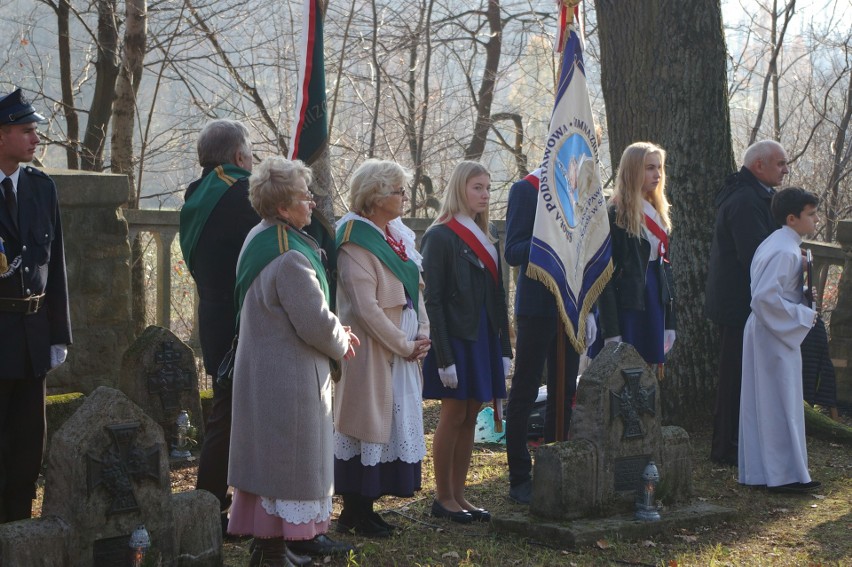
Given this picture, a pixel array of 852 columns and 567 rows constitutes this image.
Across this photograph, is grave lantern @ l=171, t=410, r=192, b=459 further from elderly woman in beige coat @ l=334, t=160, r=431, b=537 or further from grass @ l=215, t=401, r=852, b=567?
elderly woman in beige coat @ l=334, t=160, r=431, b=537

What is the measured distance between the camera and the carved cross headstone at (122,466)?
446 cm

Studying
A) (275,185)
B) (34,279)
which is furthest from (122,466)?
Answer: (275,185)

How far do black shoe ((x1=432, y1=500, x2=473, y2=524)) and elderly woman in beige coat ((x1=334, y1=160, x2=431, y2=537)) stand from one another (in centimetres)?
51

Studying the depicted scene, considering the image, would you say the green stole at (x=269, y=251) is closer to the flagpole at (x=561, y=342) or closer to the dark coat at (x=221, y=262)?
the dark coat at (x=221, y=262)

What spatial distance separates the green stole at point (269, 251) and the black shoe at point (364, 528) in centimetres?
145

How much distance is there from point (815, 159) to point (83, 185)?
12.5m

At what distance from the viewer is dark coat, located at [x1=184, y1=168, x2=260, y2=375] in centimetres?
559

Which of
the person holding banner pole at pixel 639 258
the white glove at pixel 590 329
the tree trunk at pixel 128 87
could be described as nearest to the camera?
the white glove at pixel 590 329

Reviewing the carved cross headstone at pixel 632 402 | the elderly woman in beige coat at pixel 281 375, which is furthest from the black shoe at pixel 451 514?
the elderly woman in beige coat at pixel 281 375

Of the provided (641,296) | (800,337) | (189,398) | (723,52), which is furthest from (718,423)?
(189,398)

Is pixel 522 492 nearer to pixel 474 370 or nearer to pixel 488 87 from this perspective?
pixel 474 370

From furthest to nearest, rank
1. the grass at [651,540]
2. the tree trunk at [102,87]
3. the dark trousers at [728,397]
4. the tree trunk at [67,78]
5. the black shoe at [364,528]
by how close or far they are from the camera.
A: the tree trunk at [67,78], the tree trunk at [102,87], the dark trousers at [728,397], the black shoe at [364,528], the grass at [651,540]

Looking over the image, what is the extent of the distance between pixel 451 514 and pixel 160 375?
7.14ft

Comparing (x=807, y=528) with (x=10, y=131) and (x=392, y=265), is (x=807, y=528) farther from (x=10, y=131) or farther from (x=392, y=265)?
(x=10, y=131)
